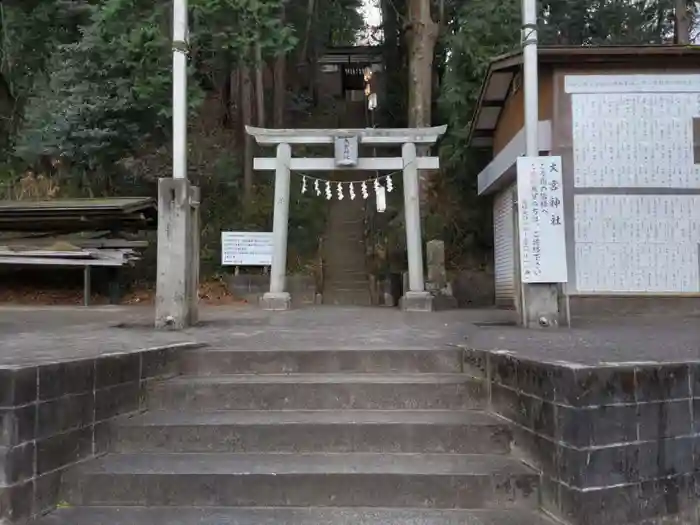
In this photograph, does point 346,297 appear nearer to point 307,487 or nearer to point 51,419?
point 307,487

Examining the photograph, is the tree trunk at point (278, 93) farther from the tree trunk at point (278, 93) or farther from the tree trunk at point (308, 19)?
the tree trunk at point (308, 19)

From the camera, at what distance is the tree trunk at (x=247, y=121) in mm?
16648

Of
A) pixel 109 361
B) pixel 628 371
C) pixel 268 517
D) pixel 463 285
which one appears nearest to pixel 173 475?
pixel 268 517

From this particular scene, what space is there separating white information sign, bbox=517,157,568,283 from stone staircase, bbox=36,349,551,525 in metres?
2.84

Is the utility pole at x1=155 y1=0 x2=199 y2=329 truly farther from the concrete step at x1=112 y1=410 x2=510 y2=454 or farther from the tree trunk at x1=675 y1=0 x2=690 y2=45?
the tree trunk at x1=675 y1=0 x2=690 y2=45

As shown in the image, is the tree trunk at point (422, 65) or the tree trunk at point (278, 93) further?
the tree trunk at point (278, 93)

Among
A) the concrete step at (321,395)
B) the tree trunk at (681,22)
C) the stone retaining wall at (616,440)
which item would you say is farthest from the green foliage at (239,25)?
the tree trunk at (681,22)

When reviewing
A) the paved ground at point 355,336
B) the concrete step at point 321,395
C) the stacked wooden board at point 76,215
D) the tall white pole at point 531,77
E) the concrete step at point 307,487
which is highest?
the tall white pole at point 531,77

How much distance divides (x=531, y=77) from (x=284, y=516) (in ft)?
20.1

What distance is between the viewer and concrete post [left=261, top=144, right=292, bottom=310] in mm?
11672

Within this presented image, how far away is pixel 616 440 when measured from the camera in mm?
3207

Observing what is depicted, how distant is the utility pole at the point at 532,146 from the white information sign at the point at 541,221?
159mm

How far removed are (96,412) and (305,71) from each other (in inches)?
875

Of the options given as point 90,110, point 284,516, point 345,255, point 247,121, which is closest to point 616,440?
point 284,516
